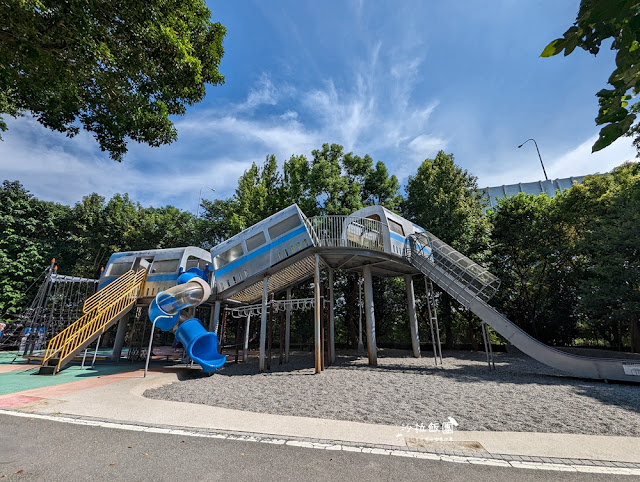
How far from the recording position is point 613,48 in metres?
1.79

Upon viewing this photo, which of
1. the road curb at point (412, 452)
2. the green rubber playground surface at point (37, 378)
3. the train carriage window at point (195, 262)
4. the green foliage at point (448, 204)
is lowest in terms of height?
the road curb at point (412, 452)

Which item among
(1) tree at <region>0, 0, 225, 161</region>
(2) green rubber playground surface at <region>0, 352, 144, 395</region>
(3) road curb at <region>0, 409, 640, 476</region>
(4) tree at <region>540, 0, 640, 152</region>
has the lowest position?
(3) road curb at <region>0, 409, 640, 476</region>

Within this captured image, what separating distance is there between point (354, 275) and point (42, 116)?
62.7 ft

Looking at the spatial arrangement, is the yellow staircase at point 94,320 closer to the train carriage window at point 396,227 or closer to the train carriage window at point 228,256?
the train carriage window at point 228,256

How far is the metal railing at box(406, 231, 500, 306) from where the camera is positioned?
12518mm

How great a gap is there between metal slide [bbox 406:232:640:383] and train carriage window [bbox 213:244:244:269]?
841 centimetres

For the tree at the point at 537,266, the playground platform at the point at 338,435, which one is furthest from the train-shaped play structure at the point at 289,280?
the tree at the point at 537,266

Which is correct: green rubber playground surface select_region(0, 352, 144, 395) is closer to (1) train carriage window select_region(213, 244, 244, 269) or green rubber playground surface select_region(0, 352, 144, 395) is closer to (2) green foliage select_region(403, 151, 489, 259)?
(1) train carriage window select_region(213, 244, 244, 269)

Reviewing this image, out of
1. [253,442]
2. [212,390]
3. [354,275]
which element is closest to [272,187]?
[354,275]

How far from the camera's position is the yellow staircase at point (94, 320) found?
1178 centimetres

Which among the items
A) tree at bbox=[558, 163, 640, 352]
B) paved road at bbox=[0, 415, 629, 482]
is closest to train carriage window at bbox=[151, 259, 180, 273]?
paved road at bbox=[0, 415, 629, 482]

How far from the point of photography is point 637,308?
1330 cm

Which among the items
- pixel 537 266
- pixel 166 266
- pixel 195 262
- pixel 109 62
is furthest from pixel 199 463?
pixel 537 266

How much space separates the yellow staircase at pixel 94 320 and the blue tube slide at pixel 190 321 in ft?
8.51
